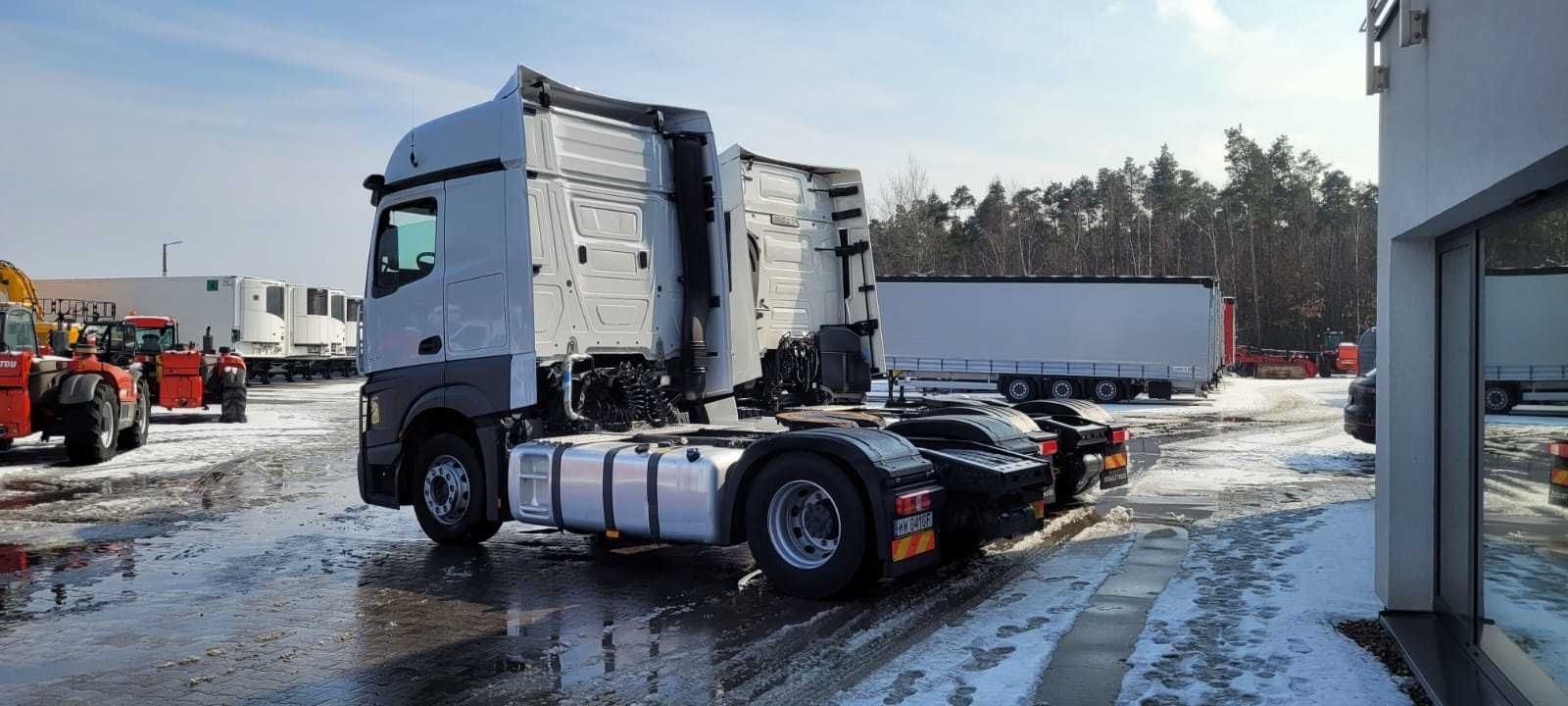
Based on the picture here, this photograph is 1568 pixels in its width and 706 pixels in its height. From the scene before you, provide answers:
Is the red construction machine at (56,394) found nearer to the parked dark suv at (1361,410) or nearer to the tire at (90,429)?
the tire at (90,429)

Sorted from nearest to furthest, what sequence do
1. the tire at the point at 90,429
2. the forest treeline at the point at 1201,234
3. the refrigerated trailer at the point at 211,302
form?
the tire at the point at 90,429, the refrigerated trailer at the point at 211,302, the forest treeline at the point at 1201,234

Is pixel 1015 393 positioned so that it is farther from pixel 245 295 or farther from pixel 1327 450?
pixel 245 295

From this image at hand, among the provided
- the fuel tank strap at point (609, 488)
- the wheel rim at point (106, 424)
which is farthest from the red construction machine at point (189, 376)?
the fuel tank strap at point (609, 488)

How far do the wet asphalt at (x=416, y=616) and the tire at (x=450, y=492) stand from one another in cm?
19

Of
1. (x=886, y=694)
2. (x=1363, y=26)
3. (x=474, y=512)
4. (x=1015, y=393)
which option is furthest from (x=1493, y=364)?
(x=1015, y=393)

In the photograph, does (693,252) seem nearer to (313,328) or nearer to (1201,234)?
(313,328)

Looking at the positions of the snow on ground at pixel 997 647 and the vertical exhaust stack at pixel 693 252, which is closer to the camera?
the snow on ground at pixel 997 647

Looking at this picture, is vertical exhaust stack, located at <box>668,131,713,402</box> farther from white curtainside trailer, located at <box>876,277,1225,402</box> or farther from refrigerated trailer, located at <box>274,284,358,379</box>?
refrigerated trailer, located at <box>274,284,358,379</box>

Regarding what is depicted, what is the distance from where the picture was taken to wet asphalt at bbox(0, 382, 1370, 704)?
5.29 m

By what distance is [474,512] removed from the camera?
→ 8.73 m

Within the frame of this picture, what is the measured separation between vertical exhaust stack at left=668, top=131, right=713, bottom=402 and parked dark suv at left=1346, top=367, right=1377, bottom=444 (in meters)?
9.02

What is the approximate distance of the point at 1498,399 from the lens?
5082 millimetres

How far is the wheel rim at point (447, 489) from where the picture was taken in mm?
8867

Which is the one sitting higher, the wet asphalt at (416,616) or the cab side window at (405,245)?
the cab side window at (405,245)
